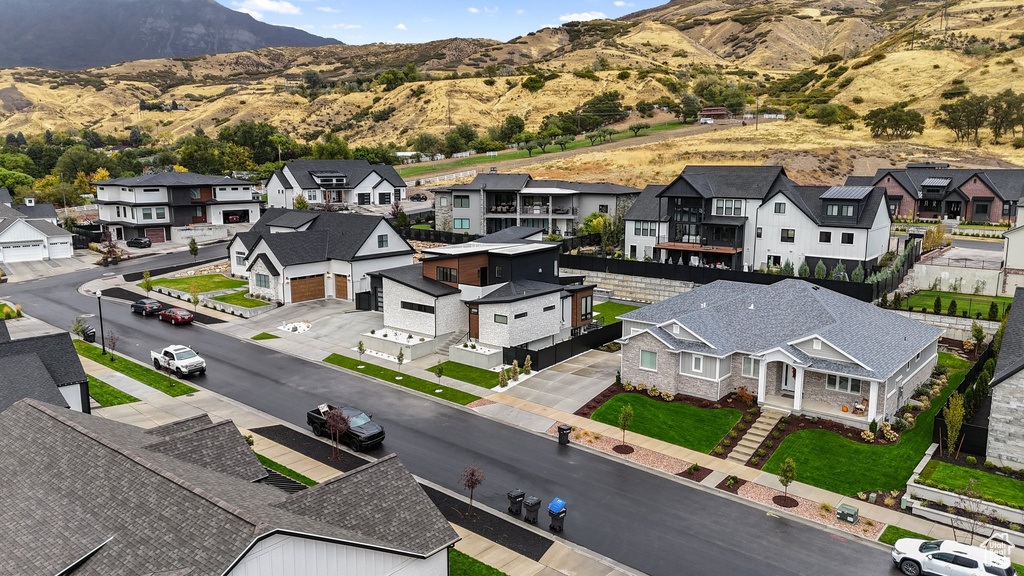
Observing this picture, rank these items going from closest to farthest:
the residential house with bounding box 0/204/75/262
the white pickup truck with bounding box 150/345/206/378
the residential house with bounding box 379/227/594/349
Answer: the white pickup truck with bounding box 150/345/206/378
the residential house with bounding box 379/227/594/349
the residential house with bounding box 0/204/75/262

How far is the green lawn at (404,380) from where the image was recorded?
37719mm

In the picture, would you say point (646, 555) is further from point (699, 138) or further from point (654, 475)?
point (699, 138)

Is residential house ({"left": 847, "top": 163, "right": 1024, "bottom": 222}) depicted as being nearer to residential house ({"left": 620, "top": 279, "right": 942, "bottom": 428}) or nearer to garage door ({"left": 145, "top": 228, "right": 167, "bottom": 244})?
residential house ({"left": 620, "top": 279, "right": 942, "bottom": 428})

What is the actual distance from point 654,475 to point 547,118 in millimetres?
142156

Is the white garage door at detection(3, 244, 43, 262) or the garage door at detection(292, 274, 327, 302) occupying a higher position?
the white garage door at detection(3, 244, 43, 262)

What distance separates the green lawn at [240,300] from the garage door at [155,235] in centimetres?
3576

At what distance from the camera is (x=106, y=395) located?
36250 mm

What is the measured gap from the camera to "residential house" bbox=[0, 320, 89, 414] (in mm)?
26173

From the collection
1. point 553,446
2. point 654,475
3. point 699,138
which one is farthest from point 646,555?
point 699,138

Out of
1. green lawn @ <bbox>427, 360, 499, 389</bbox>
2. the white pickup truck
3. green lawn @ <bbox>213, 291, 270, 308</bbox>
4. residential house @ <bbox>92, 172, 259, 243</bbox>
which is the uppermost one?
residential house @ <bbox>92, 172, 259, 243</bbox>

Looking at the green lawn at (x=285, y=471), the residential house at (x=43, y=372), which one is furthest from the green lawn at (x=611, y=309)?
the residential house at (x=43, y=372)

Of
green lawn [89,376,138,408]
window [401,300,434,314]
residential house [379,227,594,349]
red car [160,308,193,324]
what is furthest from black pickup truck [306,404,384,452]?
red car [160,308,193,324]

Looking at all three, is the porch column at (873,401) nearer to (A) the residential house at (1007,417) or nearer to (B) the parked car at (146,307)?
Answer: (A) the residential house at (1007,417)

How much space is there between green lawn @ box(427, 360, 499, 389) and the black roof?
18.8 ft
